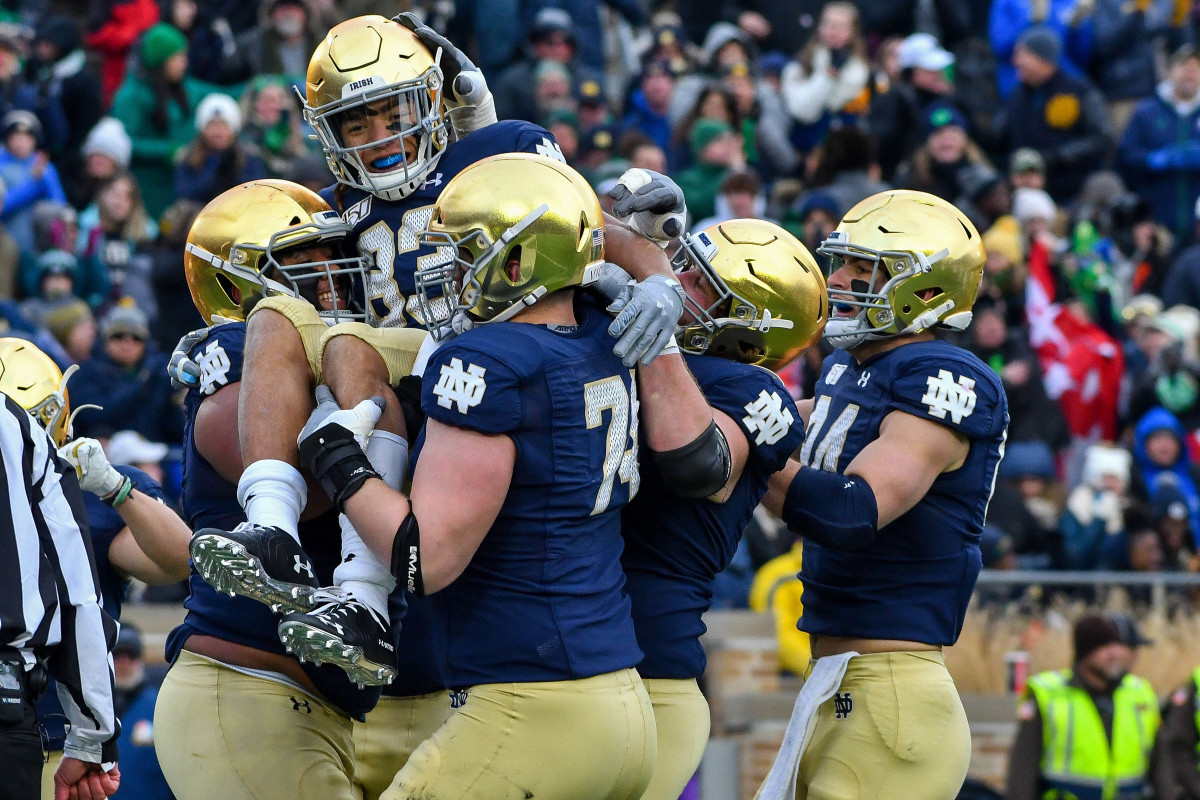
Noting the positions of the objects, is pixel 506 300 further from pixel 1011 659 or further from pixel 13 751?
A: pixel 1011 659

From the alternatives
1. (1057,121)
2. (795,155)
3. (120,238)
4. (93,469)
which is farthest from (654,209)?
(1057,121)

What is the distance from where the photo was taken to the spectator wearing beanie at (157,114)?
11875 mm

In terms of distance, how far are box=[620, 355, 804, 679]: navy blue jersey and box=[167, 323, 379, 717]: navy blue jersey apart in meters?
0.73

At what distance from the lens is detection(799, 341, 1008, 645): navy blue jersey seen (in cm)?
491

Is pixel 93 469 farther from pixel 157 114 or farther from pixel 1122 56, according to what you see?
pixel 1122 56

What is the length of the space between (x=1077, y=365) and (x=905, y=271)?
706 cm

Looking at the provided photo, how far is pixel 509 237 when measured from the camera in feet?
12.9

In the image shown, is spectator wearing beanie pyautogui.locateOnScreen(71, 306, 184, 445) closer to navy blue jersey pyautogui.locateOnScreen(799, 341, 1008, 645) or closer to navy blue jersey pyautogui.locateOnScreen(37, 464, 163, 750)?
navy blue jersey pyautogui.locateOnScreen(37, 464, 163, 750)

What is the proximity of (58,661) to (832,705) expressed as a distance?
201cm

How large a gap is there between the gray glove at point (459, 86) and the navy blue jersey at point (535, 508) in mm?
1153

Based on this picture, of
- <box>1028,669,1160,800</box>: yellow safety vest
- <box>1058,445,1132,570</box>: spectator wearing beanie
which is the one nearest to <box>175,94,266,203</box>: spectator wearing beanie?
<box>1058,445,1132,570</box>: spectator wearing beanie

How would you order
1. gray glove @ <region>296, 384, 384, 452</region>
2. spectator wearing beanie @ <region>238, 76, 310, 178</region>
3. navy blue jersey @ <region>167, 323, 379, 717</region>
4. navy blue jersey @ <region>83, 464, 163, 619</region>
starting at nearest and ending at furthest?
gray glove @ <region>296, 384, 384, 452</region> < navy blue jersey @ <region>167, 323, 379, 717</region> < navy blue jersey @ <region>83, 464, 163, 619</region> < spectator wearing beanie @ <region>238, 76, 310, 178</region>

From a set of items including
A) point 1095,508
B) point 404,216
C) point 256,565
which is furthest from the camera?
point 1095,508

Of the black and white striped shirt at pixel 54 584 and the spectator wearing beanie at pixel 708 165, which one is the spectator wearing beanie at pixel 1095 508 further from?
the black and white striped shirt at pixel 54 584
